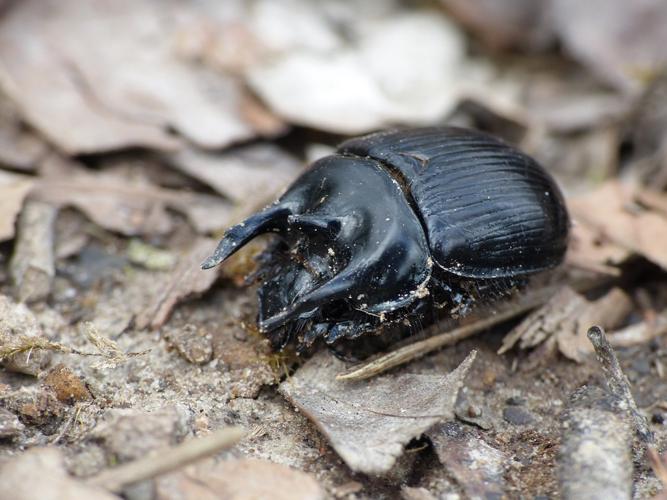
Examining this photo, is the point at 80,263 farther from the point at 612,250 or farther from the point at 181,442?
the point at 612,250

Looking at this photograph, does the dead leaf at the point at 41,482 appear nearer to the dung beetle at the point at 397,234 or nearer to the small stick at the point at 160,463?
the small stick at the point at 160,463

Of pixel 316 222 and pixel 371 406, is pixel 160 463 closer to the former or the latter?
pixel 371 406

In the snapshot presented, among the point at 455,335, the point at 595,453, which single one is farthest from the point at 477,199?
the point at 595,453

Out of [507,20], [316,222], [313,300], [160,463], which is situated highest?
[507,20]

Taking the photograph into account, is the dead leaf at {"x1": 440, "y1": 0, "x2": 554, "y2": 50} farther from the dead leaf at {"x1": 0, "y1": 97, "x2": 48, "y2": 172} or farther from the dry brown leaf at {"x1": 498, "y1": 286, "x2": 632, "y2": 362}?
the dead leaf at {"x1": 0, "y1": 97, "x2": 48, "y2": 172}

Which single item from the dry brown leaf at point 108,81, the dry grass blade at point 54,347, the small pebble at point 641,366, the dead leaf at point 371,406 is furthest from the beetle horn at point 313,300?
the dry brown leaf at point 108,81

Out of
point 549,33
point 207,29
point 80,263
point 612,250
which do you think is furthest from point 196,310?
point 549,33

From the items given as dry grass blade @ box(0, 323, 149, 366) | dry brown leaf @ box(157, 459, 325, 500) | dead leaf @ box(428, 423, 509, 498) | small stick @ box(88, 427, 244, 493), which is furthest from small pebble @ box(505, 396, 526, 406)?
dry grass blade @ box(0, 323, 149, 366)
